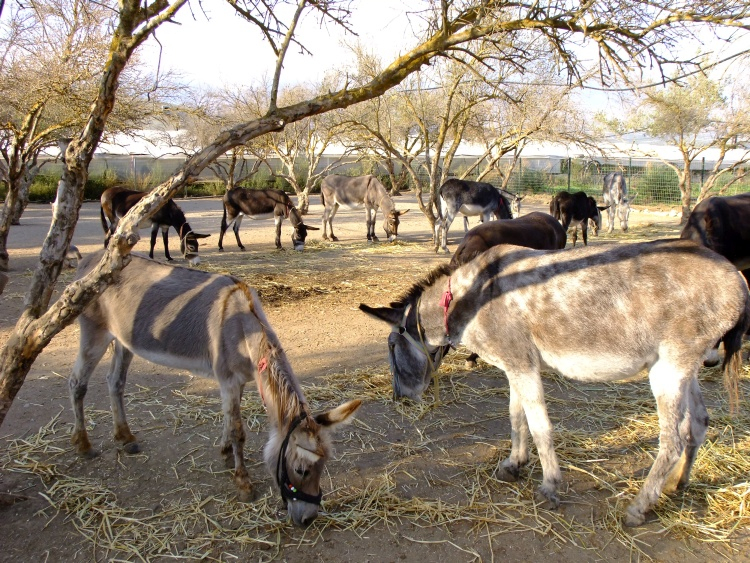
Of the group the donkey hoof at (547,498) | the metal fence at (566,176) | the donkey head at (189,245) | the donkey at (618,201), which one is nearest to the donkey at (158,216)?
the donkey head at (189,245)

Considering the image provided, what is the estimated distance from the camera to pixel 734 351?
3.44 m

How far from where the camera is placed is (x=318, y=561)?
304cm

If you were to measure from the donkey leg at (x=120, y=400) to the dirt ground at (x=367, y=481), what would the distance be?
0.08m

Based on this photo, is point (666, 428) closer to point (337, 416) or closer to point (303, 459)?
point (337, 416)

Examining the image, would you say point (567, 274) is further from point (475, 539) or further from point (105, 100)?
point (105, 100)

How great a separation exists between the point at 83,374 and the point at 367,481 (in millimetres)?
2287

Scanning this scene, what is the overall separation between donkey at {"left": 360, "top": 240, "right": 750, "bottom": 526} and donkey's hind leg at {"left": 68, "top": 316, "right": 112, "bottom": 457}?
2.68 m

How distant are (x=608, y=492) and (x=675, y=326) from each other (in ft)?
4.32

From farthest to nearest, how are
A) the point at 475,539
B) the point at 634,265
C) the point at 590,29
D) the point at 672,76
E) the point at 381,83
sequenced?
the point at 672,76
the point at 590,29
the point at 381,83
the point at 634,265
the point at 475,539

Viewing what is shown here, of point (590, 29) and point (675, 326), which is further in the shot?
point (590, 29)

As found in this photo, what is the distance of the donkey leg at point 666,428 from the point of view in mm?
3277

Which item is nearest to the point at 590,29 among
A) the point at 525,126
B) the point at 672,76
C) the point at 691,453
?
the point at 672,76

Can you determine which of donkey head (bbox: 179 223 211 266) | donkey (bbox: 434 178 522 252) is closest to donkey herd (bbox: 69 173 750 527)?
donkey head (bbox: 179 223 211 266)

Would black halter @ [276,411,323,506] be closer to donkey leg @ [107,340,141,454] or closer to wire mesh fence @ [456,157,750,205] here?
donkey leg @ [107,340,141,454]
